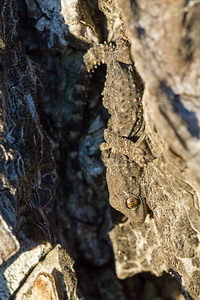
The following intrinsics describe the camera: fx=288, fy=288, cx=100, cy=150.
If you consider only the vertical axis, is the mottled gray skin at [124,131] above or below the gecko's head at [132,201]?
above

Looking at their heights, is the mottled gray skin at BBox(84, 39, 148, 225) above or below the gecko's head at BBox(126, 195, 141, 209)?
above

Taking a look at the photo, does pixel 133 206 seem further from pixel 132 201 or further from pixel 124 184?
pixel 124 184

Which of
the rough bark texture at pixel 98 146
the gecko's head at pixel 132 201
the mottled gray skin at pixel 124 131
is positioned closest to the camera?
the rough bark texture at pixel 98 146

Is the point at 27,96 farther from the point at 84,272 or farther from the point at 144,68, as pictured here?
the point at 84,272

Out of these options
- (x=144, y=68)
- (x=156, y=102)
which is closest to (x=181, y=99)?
(x=156, y=102)

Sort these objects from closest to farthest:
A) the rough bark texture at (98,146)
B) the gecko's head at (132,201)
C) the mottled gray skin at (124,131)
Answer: the rough bark texture at (98,146) < the mottled gray skin at (124,131) < the gecko's head at (132,201)

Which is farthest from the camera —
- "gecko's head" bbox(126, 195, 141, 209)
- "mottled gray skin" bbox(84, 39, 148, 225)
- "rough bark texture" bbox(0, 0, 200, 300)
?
"gecko's head" bbox(126, 195, 141, 209)

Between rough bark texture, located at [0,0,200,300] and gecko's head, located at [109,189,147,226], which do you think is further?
gecko's head, located at [109,189,147,226]
